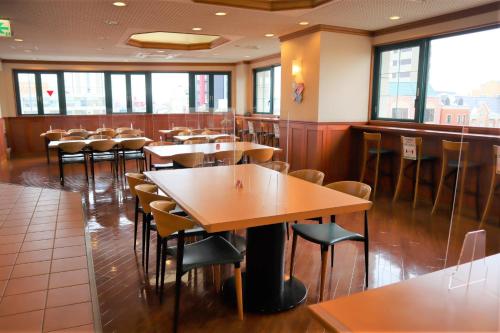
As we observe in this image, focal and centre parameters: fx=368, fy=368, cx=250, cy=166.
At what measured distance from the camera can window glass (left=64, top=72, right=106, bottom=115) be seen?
1080 centimetres

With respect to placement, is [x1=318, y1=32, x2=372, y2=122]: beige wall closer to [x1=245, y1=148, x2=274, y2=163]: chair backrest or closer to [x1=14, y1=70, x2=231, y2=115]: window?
[x1=245, y1=148, x2=274, y2=163]: chair backrest

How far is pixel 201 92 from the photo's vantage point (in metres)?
11.7

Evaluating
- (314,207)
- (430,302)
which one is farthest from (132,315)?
(430,302)

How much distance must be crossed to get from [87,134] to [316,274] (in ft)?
23.0

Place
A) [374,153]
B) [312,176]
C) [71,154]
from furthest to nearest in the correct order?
[71,154] → [374,153] → [312,176]

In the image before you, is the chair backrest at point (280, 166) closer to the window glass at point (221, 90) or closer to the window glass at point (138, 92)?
the window glass at point (221, 90)

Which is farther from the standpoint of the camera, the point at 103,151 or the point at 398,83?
the point at 103,151

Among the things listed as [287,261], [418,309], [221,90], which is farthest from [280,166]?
[221,90]

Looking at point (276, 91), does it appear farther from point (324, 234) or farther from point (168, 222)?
point (168, 222)

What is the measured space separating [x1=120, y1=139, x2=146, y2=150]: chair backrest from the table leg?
183 inches

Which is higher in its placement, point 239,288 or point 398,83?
point 398,83

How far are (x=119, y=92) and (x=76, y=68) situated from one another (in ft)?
4.36

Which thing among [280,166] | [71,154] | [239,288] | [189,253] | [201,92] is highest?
[201,92]

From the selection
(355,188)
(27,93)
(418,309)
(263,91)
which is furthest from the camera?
(263,91)
